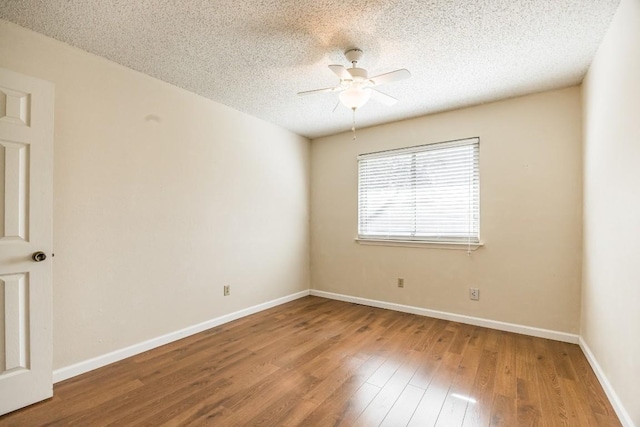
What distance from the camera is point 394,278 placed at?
393 centimetres

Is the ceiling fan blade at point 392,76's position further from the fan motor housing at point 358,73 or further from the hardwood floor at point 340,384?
the hardwood floor at point 340,384

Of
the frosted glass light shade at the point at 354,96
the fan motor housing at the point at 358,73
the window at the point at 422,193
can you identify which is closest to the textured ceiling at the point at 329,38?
the fan motor housing at the point at 358,73

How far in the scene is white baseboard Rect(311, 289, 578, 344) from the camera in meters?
2.94

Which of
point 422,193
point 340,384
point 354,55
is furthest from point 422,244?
point 354,55

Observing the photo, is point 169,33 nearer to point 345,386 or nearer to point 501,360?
point 345,386

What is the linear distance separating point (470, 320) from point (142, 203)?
357 centimetres

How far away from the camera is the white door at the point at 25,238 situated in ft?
6.07

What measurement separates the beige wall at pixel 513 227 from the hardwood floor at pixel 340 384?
0.40 metres

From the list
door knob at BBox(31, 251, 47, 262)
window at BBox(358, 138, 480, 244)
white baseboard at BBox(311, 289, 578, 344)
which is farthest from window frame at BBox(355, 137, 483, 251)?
door knob at BBox(31, 251, 47, 262)

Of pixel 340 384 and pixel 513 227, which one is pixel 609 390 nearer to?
pixel 513 227

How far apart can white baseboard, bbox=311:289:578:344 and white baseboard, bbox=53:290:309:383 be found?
1231mm

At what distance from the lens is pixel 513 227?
317 centimetres

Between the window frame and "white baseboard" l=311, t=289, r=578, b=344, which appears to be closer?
"white baseboard" l=311, t=289, r=578, b=344

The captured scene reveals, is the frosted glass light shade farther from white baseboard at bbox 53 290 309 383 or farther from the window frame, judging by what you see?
white baseboard at bbox 53 290 309 383
